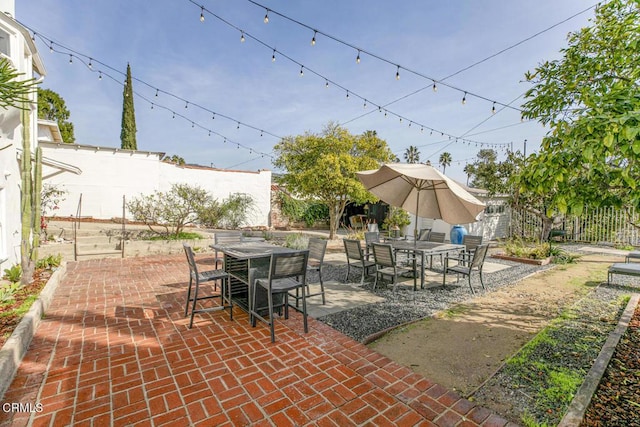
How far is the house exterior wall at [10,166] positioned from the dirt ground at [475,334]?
6888 mm

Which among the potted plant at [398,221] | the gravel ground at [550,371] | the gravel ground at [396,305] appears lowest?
the gravel ground at [550,371]

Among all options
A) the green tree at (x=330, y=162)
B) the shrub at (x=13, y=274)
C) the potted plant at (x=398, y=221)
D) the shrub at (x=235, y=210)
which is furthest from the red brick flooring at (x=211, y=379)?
the shrub at (x=235, y=210)

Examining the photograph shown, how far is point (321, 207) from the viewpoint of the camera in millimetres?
19859

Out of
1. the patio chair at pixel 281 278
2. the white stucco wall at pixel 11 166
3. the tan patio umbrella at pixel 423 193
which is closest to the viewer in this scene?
the patio chair at pixel 281 278

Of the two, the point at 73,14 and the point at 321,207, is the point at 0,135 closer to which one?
the point at 73,14

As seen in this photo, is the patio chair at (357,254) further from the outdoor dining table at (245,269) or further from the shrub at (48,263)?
the shrub at (48,263)

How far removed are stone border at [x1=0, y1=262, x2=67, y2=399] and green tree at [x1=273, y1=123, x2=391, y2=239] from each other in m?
8.65

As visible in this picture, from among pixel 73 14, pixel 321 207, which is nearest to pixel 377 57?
pixel 73 14

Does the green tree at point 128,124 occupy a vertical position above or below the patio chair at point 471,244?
above

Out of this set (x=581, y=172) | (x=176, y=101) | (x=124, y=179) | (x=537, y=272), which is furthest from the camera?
(x=124, y=179)

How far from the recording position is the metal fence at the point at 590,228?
1256cm

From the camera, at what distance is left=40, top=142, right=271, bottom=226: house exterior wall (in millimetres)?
13859

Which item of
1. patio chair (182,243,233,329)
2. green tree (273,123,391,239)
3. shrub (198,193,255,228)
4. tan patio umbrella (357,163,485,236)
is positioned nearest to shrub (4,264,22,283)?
patio chair (182,243,233,329)

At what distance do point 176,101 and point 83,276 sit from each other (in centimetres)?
622
